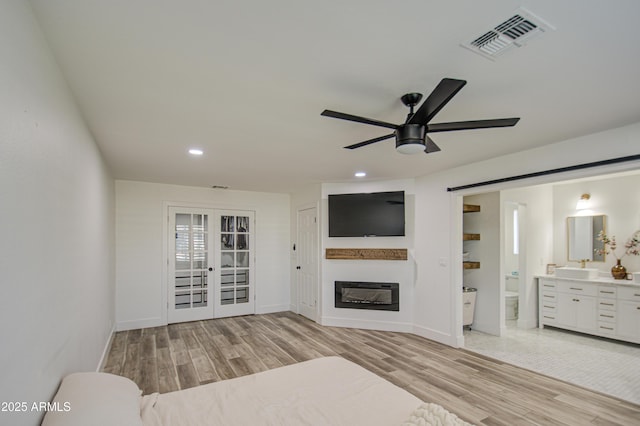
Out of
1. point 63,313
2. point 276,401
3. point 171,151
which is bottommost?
point 276,401

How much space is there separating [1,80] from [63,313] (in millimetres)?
1383

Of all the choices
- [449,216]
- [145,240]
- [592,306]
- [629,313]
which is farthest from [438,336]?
[145,240]

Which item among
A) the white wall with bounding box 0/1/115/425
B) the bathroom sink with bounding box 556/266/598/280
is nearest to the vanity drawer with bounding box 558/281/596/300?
the bathroom sink with bounding box 556/266/598/280

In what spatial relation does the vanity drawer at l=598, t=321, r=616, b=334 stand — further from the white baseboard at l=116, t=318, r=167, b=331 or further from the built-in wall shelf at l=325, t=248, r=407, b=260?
→ the white baseboard at l=116, t=318, r=167, b=331

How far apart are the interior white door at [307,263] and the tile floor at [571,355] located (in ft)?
8.55

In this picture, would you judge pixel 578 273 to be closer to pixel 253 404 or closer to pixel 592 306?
pixel 592 306

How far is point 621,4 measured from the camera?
1367mm

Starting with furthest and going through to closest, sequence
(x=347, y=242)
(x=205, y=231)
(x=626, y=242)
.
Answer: (x=205, y=231)
(x=347, y=242)
(x=626, y=242)

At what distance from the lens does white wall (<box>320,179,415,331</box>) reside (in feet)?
17.0

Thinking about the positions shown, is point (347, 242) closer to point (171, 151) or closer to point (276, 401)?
point (171, 151)

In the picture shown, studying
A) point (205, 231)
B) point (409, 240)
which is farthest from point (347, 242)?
point (205, 231)

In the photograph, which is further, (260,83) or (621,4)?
(260,83)

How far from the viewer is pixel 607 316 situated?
4676 mm

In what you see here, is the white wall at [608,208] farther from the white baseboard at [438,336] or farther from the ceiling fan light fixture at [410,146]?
the ceiling fan light fixture at [410,146]
